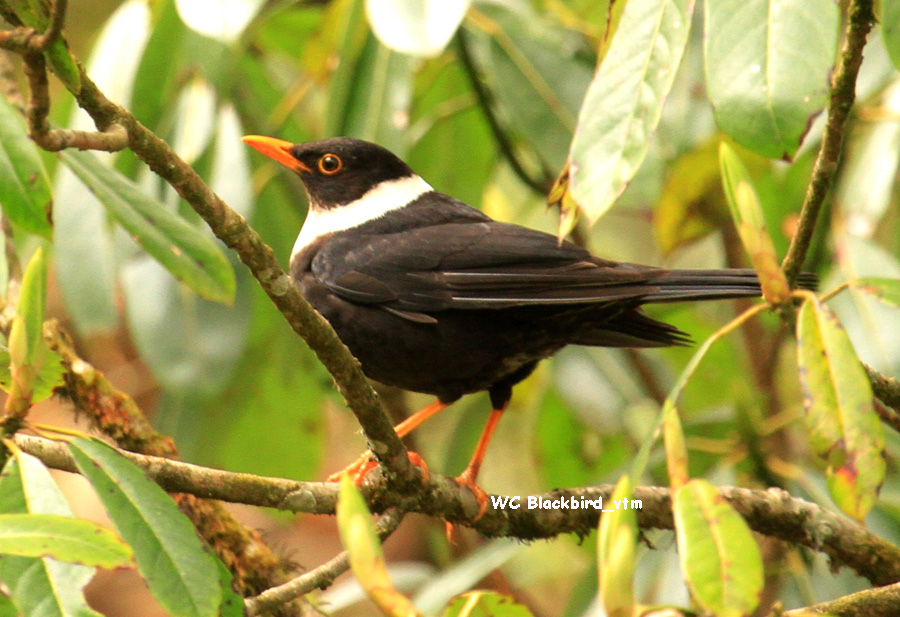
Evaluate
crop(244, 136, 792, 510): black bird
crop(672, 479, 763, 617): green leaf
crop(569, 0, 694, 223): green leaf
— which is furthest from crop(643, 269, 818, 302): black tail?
crop(672, 479, 763, 617): green leaf

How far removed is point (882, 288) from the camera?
2094 millimetres

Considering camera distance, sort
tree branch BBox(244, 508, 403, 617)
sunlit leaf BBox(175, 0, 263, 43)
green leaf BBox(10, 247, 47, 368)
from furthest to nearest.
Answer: sunlit leaf BBox(175, 0, 263, 43) → tree branch BBox(244, 508, 403, 617) → green leaf BBox(10, 247, 47, 368)

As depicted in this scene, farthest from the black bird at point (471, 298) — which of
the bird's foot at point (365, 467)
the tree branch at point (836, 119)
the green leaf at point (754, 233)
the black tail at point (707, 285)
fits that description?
the green leaf at point (754, 233)

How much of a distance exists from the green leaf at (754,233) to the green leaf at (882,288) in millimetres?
323

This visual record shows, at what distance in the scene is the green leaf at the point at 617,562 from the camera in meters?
1.49

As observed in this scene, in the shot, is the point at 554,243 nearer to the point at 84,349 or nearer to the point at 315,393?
the point at 315,393

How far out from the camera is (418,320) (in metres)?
3.66

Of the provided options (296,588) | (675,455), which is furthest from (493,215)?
(675,455)

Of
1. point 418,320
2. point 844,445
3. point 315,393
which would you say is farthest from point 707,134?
point 844,445

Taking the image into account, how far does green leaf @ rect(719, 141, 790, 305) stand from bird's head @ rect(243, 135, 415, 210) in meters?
2.84

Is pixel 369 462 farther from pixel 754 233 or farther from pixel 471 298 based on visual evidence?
pixel 754 233

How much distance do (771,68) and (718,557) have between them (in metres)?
1.01

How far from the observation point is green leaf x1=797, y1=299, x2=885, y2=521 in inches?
66.1

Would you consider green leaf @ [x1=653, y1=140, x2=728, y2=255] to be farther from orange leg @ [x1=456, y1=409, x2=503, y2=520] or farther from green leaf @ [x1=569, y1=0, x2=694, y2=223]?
green leaf @ [x1=569, y1=0, x2=694, y2=223]
